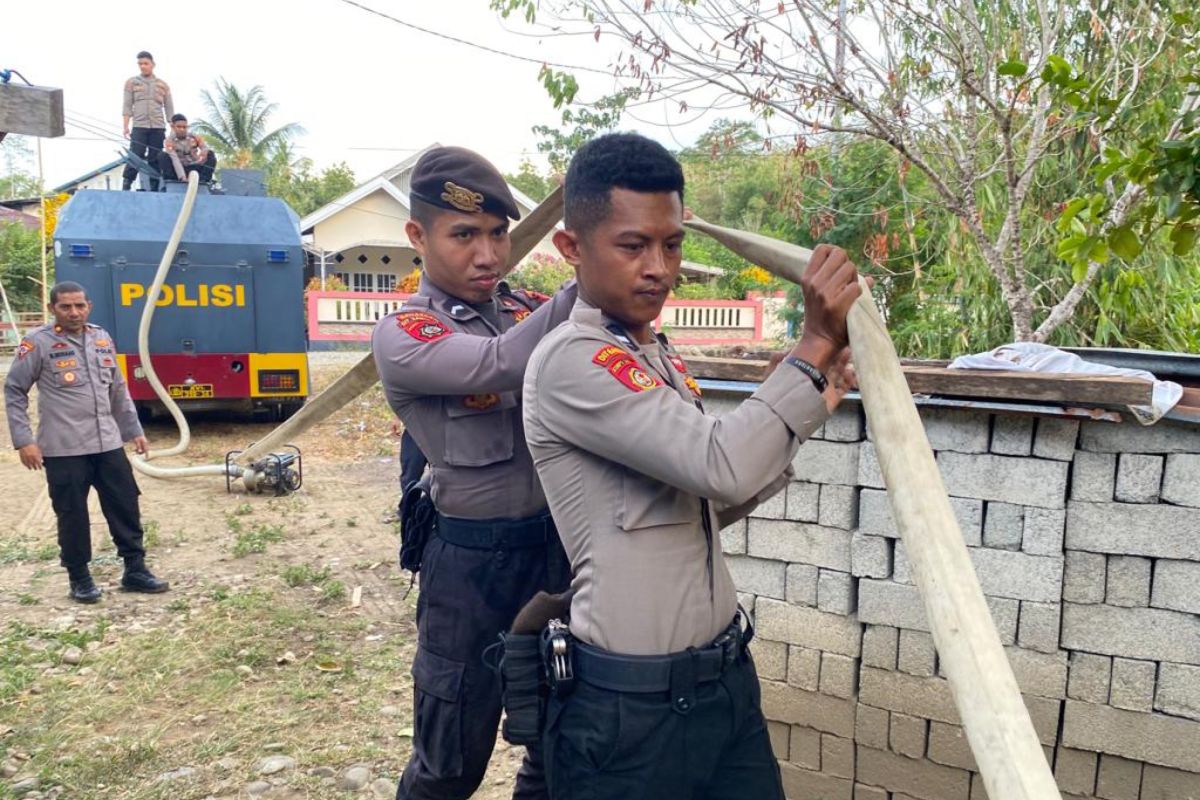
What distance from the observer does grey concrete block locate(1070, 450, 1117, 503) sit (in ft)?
7.80

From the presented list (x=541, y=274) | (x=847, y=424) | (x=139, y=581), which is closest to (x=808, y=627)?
(x=847, y=424)

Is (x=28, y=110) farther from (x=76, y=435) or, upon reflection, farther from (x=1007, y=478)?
(x=1007, y=478)

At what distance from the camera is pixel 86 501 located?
17.3 feet

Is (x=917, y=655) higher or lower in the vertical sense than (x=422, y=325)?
lower

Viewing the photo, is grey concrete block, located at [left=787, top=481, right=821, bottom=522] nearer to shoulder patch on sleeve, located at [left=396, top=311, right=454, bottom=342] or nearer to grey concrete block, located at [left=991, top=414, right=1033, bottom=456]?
grey concrete block, located at [left=991, top=414, right=1033, bottom=456]

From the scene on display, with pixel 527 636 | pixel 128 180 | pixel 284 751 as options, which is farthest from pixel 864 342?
pixel 128 180

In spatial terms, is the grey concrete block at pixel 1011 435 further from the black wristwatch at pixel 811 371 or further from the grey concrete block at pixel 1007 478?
the black wristwatch at pixel 811 371

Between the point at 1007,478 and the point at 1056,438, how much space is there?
16 centimetres

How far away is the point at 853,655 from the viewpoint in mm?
2783

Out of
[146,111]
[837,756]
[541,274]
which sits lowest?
[837,756]

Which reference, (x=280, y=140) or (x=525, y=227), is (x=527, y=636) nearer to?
(x=525, y=227)

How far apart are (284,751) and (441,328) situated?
7.20 feet

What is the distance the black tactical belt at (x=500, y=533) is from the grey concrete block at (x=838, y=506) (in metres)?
0.91

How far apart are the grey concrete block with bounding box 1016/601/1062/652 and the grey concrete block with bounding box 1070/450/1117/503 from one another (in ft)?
1.01
